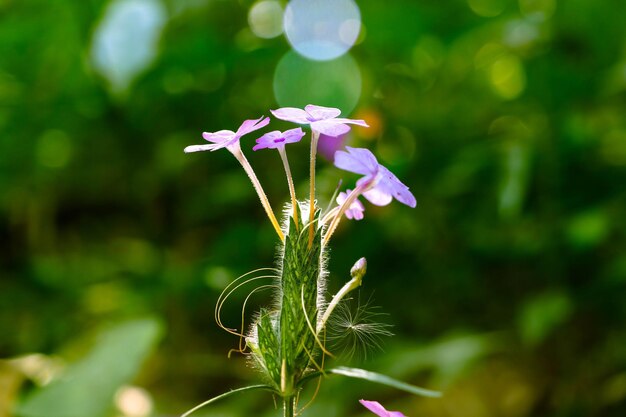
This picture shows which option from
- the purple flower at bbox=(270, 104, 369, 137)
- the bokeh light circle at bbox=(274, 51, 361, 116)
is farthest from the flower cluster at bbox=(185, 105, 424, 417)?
the bokeh light circle at bbox=(274, 51, 361, 116)

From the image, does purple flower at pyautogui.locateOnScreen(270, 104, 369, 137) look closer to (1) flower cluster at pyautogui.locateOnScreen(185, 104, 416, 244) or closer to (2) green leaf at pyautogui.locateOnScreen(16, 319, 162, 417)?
(1) flower cluster at pyautogui.locateOnScreen(185, 104, 416, 244)

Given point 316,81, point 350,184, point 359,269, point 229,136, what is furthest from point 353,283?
point 316,81

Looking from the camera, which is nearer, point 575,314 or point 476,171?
point 575,314

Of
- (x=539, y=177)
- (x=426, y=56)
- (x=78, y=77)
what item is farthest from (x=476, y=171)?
(x=78, y=77)

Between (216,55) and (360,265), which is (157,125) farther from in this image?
(360,265)

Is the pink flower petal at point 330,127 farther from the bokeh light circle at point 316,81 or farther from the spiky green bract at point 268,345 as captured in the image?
the bokeh light circle at point 316,81

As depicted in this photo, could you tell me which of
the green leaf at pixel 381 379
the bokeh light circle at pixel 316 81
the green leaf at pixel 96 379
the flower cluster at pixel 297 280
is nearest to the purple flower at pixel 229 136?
the flower cluster at pixel 297 280
